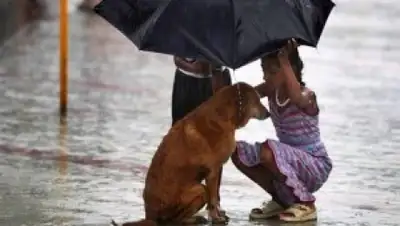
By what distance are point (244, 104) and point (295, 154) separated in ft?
1.71

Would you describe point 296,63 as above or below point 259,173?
above

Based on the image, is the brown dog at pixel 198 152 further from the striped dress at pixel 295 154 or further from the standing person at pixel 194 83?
the standing person at pixel 194 83

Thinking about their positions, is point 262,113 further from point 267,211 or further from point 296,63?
point 267,211

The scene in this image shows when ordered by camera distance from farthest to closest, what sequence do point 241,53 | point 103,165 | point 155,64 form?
point 155,64 < point 103,165 < point 241,53

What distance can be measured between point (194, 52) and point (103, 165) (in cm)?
236

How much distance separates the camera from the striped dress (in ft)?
22.2

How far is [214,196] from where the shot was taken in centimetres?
656

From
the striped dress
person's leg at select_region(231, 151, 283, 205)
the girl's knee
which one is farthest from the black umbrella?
person's leg at select_region(231, 151, 283, 205)

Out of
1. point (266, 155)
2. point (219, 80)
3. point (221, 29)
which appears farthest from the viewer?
point (219, 80)

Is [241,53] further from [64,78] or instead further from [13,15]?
[13,15]

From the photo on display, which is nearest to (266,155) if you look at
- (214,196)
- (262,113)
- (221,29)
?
(262,113)

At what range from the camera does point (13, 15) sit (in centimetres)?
1455

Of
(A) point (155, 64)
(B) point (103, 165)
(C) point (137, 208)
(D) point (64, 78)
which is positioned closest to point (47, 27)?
(A) point (155, 64)

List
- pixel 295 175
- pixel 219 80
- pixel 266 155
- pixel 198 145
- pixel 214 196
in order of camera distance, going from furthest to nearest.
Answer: pixel 219 80 → pixel 295 175 → pixel 266 155 → pixel 214 196 → pixel 198 145
